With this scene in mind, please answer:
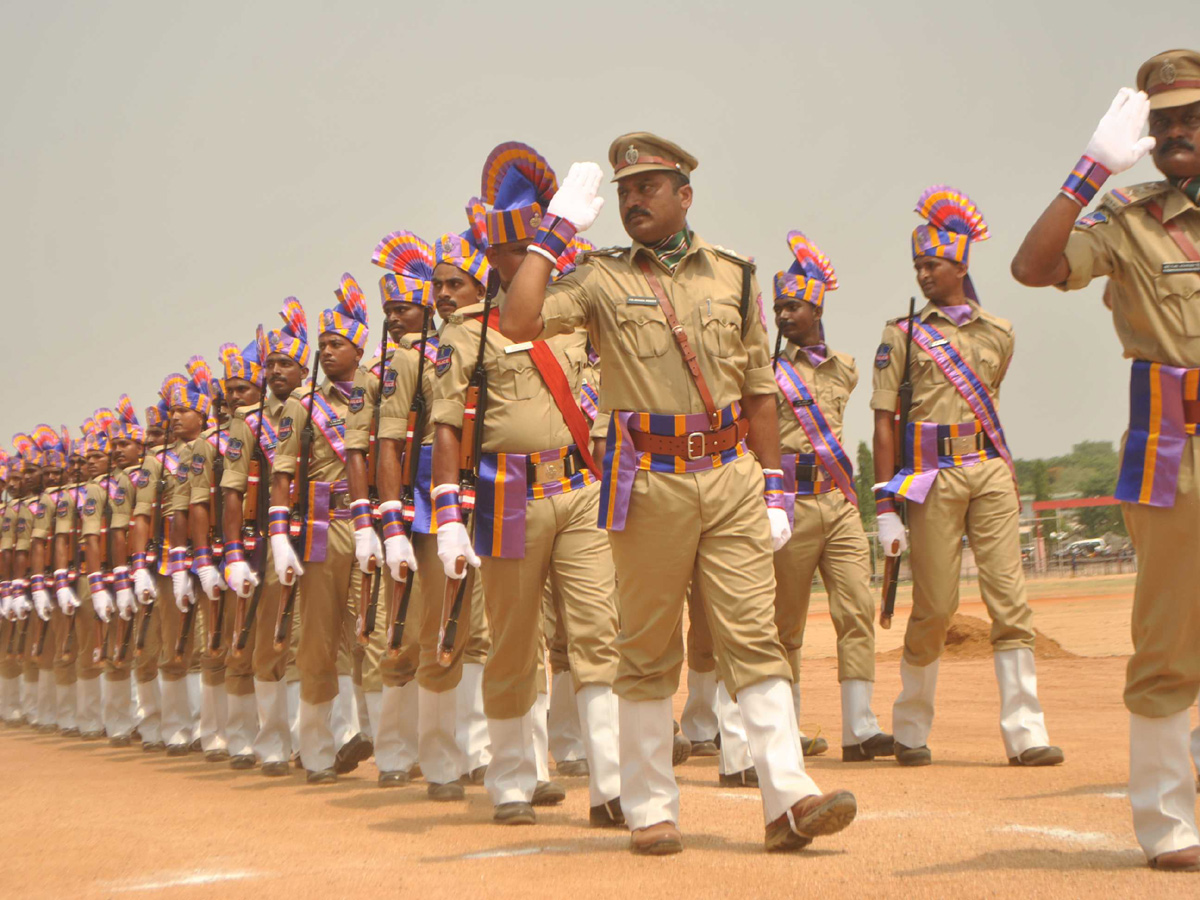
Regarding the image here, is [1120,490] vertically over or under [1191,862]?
over

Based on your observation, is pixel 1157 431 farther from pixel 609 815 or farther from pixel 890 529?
pixel 890 529

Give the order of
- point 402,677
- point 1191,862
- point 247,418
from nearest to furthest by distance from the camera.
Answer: point 1191,862
point 402,677
point 247,418

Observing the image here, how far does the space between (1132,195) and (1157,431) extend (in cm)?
86

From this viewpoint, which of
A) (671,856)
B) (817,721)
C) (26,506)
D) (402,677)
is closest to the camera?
(671,856)

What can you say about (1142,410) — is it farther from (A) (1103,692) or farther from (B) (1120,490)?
(A) (1103,692)

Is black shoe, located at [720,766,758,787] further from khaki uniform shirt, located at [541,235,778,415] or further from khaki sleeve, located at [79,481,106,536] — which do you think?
khaki sleeve, located at [79,481,106,536]

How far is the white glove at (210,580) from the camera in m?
12.1

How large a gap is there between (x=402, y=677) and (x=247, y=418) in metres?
3.19

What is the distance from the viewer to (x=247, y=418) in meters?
11.3

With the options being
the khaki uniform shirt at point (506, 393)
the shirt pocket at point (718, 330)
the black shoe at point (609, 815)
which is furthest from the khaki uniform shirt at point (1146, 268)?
the black shoe at point (609, 815)

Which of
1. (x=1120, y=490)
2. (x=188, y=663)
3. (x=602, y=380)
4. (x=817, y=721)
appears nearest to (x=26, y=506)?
(x=188, y=663)

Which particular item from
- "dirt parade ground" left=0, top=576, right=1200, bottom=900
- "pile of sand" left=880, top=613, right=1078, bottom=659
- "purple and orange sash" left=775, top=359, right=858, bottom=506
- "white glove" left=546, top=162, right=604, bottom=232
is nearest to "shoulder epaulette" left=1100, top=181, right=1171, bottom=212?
"white glove" left=546, top=162, right=604, bottom=232

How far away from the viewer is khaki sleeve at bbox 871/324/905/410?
909 cm

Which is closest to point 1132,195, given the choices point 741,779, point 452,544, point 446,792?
point 452,544
